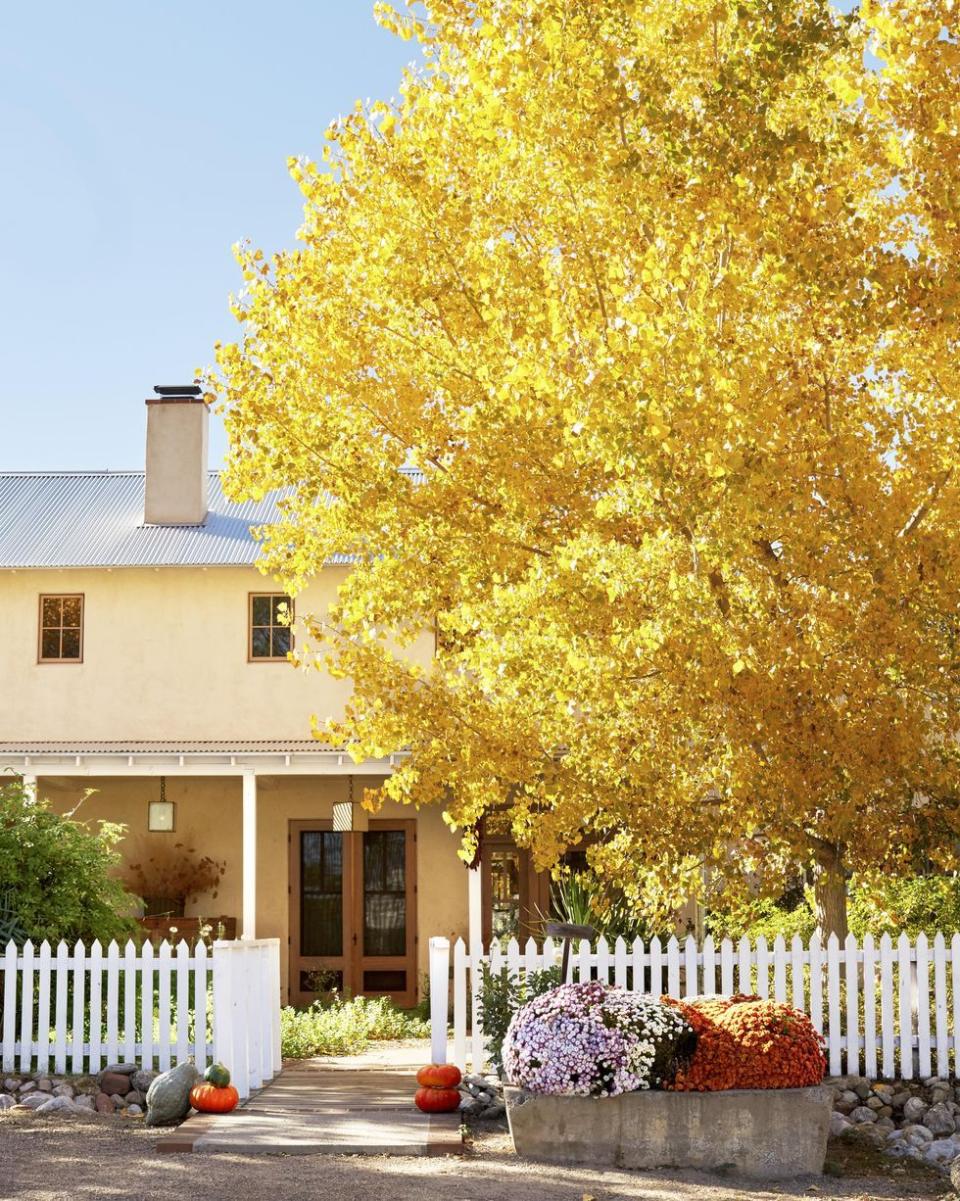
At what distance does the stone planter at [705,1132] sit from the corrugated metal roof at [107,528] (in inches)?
456

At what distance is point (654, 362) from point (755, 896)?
7.93 meters

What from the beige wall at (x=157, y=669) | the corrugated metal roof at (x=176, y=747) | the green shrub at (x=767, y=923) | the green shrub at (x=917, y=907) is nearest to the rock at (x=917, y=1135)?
the green shrub at (x=917, y=907)

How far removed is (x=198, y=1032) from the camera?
11844mm

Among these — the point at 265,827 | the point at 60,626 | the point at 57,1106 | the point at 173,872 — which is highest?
the point at 60,626

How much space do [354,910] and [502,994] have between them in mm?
9220

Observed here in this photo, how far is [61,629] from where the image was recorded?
814 inches

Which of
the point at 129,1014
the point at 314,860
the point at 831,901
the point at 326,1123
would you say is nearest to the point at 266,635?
the point at 314,860

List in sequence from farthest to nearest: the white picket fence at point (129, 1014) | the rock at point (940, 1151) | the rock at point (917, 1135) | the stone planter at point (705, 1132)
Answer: the white picket fence at point (129, 1014) < the rock at point (917, 1135) < the rock at point (940, 1151) < the stone planter at point (705, 1132)

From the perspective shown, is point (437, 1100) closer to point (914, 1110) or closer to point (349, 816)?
point (914, 1110)

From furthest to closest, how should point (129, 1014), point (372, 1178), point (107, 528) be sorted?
point (107, 528), point (129, 1014), point (372, 1178)

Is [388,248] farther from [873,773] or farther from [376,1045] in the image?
[376,1045]

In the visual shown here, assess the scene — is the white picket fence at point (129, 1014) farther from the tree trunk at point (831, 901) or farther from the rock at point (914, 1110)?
the rock at point (914, 1110)

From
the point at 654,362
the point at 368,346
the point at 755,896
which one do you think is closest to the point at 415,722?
the point at 368,346

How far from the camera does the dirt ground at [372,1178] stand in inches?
314
